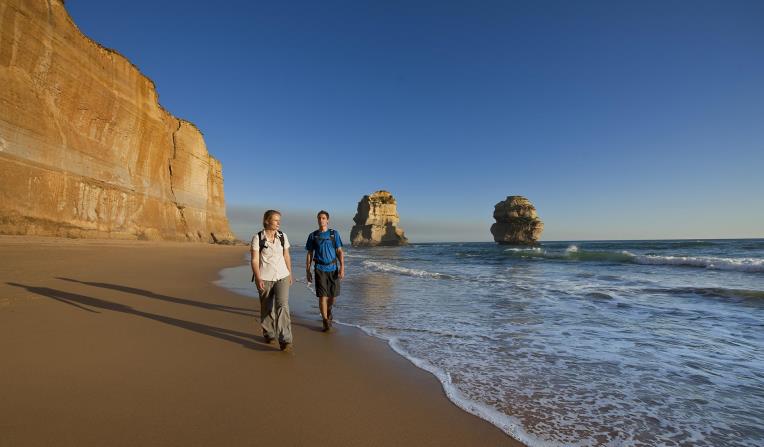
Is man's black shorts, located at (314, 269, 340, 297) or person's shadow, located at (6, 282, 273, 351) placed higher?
man's black shorts, located at (314, 269, 340, 297)

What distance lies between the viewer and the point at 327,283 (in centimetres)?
564

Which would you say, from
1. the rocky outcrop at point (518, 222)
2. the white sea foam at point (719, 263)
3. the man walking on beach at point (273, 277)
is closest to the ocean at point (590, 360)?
the man walking on beach at point (273, 277)

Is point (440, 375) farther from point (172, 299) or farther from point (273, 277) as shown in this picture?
point (172, 299)

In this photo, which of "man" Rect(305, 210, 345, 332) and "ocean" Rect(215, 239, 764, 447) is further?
"man" Rect(305, 210, 345, 332)

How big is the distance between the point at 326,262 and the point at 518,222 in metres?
81.4

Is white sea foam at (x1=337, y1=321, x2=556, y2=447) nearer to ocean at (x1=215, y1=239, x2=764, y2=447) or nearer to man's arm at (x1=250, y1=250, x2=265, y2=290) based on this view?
ocean at (x1=215, y1=239, x2=764, y2=447)

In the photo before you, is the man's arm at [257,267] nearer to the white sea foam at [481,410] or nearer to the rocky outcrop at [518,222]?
the white sea foam at [481,410]

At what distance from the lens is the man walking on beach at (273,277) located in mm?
4273

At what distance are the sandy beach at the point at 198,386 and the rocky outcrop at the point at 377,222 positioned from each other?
281 feet

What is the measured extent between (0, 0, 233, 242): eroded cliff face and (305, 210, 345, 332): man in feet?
59.7

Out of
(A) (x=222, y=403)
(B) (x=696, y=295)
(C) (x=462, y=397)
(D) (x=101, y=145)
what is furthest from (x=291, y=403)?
(D) (x=101, y=145)

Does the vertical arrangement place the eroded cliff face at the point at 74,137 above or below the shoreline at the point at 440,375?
above

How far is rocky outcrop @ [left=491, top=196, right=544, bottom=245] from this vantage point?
79.1 metres

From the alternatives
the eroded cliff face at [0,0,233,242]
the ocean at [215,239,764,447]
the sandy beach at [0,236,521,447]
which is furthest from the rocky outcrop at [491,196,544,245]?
the sandy beach at [0,236,521,447]
